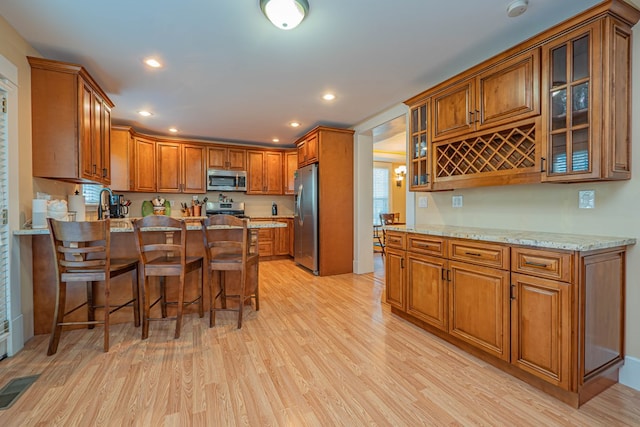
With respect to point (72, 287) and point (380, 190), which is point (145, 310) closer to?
point (72, 287)

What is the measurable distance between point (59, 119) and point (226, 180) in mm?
3196

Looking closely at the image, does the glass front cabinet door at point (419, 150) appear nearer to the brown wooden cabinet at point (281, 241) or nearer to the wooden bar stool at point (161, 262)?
the wooden bar stool at point (161, 262)

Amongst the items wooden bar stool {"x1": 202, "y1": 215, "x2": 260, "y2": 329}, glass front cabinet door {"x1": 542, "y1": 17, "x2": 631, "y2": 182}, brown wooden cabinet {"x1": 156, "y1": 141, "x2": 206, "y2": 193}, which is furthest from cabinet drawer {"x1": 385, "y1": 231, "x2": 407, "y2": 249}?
brown wooden cabinet {"x1": 156, "y1": 141, "x2": 206, "y2": 193}

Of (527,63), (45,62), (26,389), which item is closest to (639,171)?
(527,63)

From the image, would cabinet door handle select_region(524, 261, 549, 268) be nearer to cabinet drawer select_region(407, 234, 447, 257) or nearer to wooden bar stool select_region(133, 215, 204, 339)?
cabinet drawer select_region(407, 234, 447, 257)

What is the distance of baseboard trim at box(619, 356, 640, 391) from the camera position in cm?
176

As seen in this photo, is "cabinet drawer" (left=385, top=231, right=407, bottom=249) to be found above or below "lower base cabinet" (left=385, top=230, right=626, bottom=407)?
above

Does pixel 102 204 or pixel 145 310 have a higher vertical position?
pixel 102 204

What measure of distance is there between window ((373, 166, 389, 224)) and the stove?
11.4 ft

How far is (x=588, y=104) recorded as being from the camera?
172cm

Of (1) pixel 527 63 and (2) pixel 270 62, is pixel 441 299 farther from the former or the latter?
(2) pixel 270 62

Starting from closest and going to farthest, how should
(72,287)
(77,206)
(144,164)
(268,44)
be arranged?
(268,44), (72,287), (77,206), (144,164)

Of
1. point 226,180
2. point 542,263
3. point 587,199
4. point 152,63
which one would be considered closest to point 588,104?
point 587,199

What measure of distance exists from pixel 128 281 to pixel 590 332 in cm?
356
